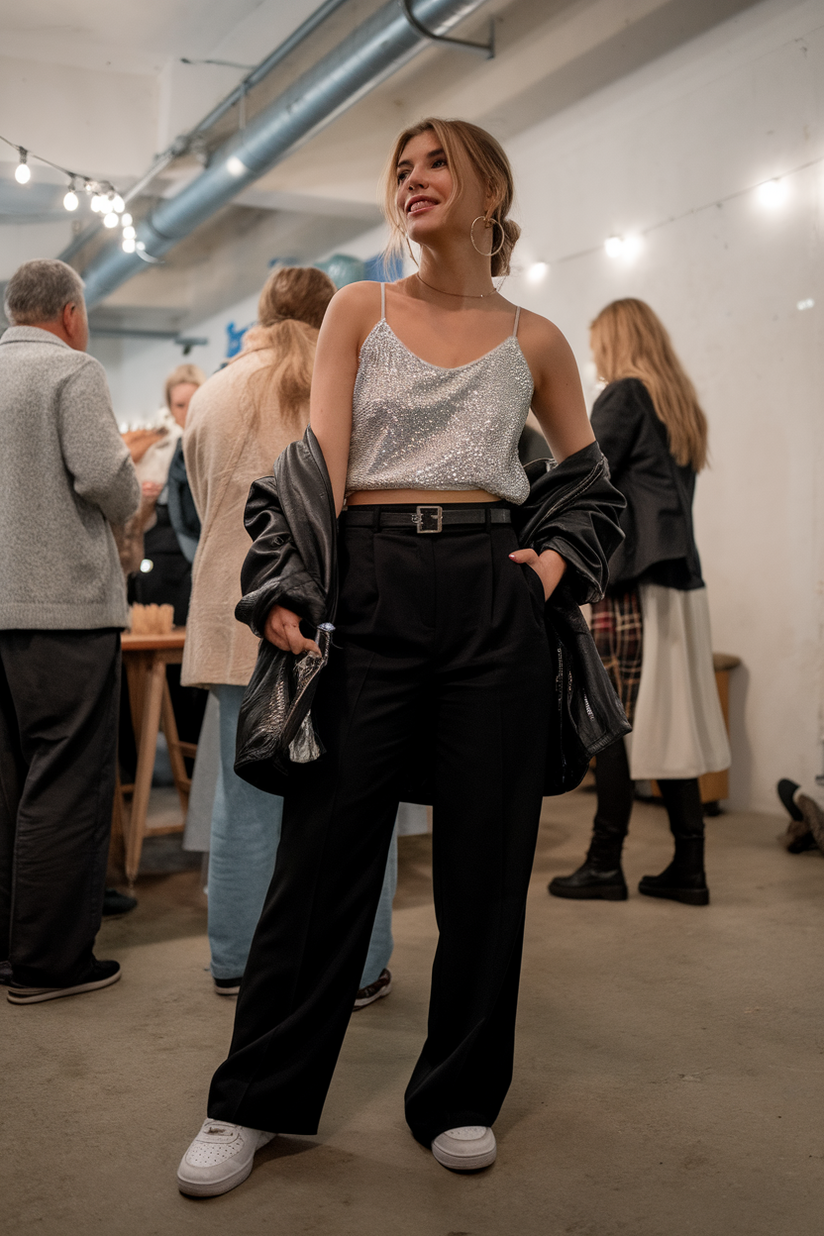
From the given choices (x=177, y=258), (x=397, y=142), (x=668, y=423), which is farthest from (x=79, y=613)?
(x=177, y=258)

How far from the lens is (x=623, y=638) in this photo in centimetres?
338

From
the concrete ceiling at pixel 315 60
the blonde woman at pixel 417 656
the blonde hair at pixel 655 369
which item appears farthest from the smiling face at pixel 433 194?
the concrete ceiling at pixel 315 60

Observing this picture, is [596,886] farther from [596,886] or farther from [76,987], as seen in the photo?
[76,987]

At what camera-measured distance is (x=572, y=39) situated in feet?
17.4

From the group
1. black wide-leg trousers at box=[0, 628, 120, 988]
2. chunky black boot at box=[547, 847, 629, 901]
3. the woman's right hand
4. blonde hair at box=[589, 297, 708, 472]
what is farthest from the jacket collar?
chunky black boot at box=[547, 847, 629, 901]

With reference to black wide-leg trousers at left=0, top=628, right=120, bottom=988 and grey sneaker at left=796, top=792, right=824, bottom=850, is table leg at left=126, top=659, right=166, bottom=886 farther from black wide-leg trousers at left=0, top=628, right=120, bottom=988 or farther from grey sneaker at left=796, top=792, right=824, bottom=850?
grey sneaker at left=796, top=792, right=824, bottom=850

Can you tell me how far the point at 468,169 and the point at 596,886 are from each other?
224 cm

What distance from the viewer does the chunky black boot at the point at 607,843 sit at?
3297 millimetres

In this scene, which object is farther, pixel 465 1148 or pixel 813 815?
pixel 813 815

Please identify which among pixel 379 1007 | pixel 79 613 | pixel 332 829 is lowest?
pixel 379 1007

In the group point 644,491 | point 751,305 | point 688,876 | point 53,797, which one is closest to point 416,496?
point 53,797

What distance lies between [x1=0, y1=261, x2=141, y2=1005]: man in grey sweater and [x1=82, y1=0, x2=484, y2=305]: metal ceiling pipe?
9.66 ft

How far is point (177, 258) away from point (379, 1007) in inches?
339

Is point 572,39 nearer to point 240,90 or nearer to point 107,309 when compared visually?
point 240,90
